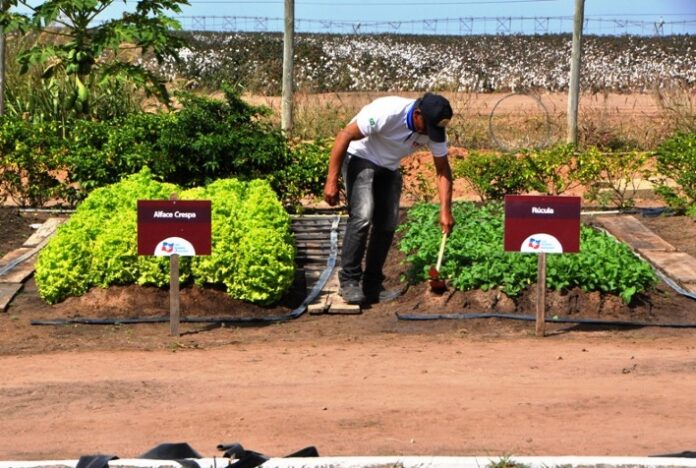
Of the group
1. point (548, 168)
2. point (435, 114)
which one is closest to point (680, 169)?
point (548, 168)

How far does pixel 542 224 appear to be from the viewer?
953 centimetres

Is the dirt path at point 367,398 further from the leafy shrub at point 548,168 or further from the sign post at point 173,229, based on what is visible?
the leafy shrub at point 548,168

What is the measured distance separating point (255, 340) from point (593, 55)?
106 ft

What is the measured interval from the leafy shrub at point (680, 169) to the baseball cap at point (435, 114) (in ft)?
14.7

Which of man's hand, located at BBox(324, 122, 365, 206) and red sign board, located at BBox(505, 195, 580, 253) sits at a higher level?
man's hand, located at BBox(324, 122, 365, 206)

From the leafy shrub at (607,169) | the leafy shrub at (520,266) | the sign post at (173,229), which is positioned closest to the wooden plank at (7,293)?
the sign post at (173,229)

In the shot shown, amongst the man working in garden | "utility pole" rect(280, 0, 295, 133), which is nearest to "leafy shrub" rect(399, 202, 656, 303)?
the man working in garden

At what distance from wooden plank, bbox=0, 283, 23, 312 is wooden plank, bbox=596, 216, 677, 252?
17.5 ft

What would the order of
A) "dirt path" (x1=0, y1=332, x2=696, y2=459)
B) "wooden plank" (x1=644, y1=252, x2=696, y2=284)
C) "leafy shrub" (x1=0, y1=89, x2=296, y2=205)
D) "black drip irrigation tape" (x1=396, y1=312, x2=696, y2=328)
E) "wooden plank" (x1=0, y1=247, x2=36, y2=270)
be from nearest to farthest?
"dirt path" (x1=0, y1=332, x2=696, y2=459)
"black drip irrigation tape" (x1=396, y1=312, x2=696, y2=328)
"wooden plank" (x1=644, y1=252, x2=696, y2=284)
"wooden plank" (x1=0, y1=247, x2=36, y2=270)
"leafy shrub" (x1=0, y1=89, x2=296, y2=205)

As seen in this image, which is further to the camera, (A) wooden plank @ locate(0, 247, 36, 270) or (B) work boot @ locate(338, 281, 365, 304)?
(A) wooden plank @ locate(0, 247, 36, 270)

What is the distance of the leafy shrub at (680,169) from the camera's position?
13.6 meters

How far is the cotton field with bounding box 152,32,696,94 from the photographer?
35.6 meters

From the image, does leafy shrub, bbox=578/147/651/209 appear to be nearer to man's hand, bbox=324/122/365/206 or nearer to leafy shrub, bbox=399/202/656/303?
leafy shrub, bbox=399/202/656/303

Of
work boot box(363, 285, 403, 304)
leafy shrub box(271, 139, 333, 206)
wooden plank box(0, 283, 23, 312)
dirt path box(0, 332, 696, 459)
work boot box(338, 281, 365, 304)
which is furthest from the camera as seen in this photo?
leafy shrub box(271, 139, 333, 206)
